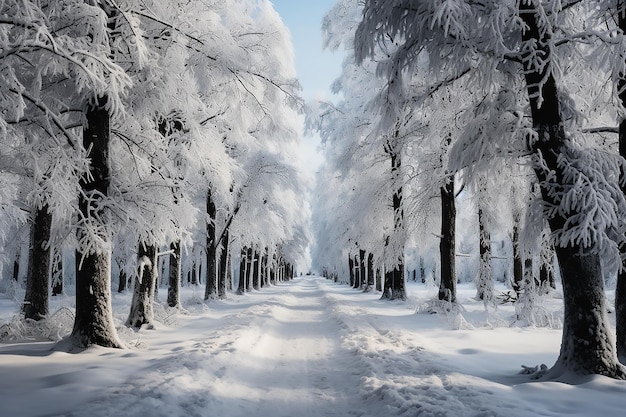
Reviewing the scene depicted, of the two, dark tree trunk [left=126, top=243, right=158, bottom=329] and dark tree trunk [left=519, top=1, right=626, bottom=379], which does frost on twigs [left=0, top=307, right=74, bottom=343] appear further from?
dark tree trunk [left=519, top=1, right=626, bottom=379]

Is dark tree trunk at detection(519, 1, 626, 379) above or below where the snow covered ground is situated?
above

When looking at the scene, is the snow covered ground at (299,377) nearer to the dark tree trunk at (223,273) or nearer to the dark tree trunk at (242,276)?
the dark tree trunk at (223,273)

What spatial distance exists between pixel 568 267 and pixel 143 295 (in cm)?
913

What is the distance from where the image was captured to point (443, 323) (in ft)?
35.4

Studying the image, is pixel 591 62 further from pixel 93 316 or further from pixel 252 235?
pixel 252 235

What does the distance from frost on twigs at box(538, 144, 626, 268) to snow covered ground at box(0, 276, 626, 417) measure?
65.4 inches

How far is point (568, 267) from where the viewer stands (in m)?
5.38

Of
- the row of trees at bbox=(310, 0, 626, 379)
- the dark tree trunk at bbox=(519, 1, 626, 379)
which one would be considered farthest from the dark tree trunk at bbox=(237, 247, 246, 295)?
the dark tree trunk at bbox=(519, 1, 626, 379)

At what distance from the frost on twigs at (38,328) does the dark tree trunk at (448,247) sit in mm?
10340

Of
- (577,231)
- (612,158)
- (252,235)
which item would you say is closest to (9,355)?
(577,231)

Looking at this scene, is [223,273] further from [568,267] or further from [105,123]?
[568,267]

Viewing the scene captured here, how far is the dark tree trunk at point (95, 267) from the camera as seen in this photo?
690 cm

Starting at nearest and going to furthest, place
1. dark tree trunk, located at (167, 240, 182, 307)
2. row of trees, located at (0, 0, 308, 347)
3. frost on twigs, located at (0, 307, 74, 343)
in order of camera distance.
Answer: row of trees, located at (0, 0, 308, 347) → frost on twigs, located at (0, 307, 74, 343) → dark tree trunk, located at (167, 240, 182, 307)

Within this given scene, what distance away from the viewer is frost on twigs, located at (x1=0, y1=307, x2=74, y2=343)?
8.09 meters
